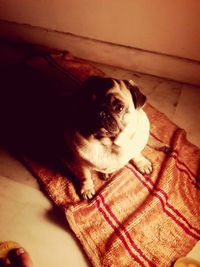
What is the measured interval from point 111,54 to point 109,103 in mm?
1035

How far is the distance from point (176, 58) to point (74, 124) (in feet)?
3.18

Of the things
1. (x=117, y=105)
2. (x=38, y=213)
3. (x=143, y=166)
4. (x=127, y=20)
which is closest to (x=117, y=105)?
(x=117, y=105)

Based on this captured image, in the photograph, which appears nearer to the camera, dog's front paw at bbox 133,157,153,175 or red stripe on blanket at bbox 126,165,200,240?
red stripe on blanket at bbox 126,165,200,240

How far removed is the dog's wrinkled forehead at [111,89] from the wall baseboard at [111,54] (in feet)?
2.80

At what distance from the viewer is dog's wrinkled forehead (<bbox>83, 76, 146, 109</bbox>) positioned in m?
1.17

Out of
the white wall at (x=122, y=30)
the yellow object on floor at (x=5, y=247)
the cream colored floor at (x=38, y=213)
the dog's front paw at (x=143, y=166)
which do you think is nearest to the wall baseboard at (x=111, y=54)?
the white wall at (x=122, y=30)

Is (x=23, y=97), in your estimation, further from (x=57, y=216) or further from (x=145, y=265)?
(x=145, y=265)

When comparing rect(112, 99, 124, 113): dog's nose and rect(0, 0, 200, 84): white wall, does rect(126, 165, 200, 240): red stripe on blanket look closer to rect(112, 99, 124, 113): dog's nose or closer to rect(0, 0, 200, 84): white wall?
rect(112, 99, 124, 113): dog's nose

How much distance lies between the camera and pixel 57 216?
1.51 metres

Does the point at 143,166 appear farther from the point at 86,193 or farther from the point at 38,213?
the point at 38,213

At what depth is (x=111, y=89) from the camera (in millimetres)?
1176

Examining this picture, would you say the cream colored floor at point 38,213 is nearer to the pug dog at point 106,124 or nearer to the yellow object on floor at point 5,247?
the yellow object on floor at point 5,247

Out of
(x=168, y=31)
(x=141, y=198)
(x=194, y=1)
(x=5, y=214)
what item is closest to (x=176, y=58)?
(x=168, y=31)

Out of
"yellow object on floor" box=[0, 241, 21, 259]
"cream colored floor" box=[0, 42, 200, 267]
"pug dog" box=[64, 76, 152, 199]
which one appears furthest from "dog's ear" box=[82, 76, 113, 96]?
"yellow object on floor" box=[0, 241, 21, 259]
